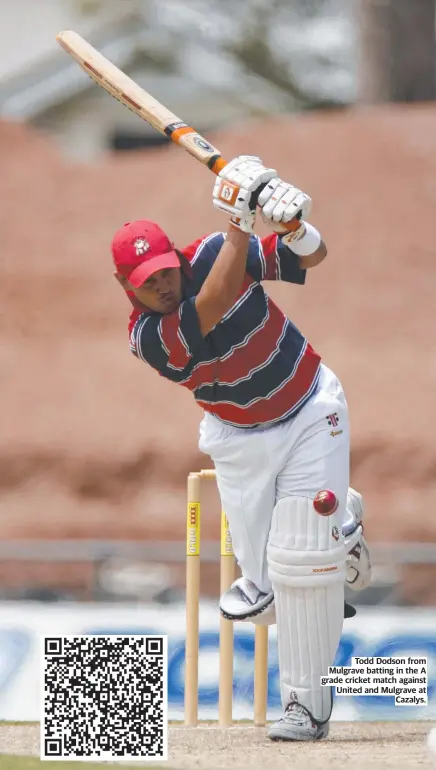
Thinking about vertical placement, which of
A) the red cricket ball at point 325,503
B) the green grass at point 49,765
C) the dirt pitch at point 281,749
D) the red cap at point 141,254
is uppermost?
the red cap at point 141,254

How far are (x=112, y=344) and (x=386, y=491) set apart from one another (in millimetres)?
3829

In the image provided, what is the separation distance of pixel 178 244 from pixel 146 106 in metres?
11.6

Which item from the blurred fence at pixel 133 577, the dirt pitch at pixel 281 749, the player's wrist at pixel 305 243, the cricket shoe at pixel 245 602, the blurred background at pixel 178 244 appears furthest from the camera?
the blurred background at pixel 178 244

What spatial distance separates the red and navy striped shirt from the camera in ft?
12.9

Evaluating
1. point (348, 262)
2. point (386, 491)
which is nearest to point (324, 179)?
point (348, 262)

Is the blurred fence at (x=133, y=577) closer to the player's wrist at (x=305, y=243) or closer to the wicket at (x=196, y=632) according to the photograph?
the wicket at (x=196, y=632)

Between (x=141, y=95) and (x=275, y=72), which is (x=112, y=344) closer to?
(x=275, y=72)

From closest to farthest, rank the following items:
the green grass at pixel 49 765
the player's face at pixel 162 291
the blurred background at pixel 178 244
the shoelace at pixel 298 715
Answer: the green grass at pixel 49 765 → the player's face at pixel 162 291 → the shoelace at pixel 298 715 → the blurred background at pixel 178 244

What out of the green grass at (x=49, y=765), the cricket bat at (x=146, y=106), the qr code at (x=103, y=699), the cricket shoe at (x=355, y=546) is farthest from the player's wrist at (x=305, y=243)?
the green grass at (x=49, y=765)

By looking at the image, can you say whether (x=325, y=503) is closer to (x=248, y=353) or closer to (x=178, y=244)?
(x=248, y=353)

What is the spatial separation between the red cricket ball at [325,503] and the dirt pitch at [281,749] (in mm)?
686

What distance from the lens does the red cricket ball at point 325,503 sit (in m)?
3.97

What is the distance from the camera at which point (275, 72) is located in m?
19.6

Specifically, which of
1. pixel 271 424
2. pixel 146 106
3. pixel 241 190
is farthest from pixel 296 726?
pixel 146 106
